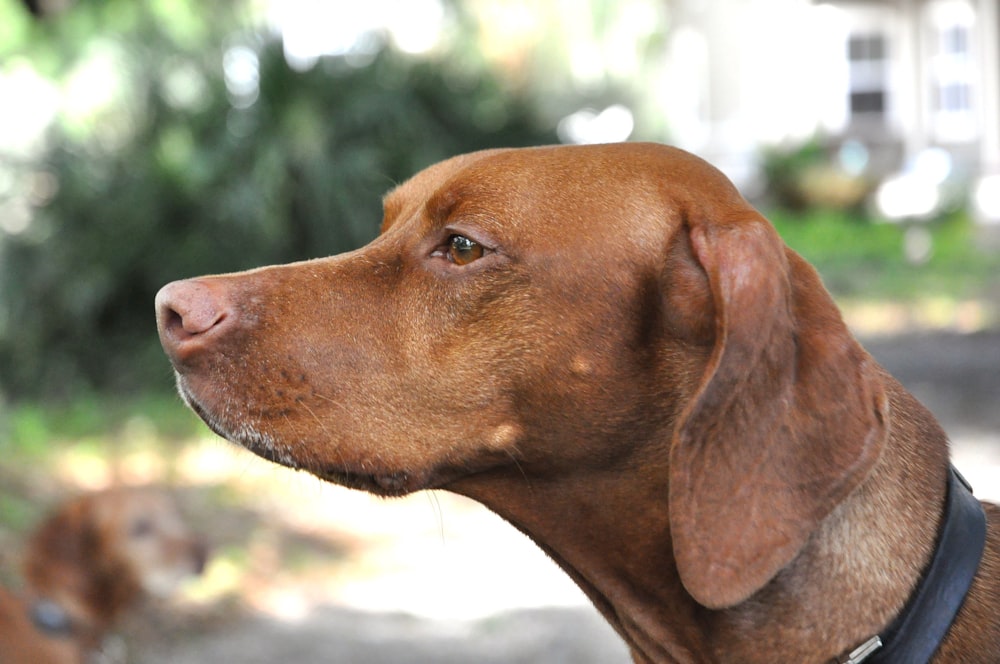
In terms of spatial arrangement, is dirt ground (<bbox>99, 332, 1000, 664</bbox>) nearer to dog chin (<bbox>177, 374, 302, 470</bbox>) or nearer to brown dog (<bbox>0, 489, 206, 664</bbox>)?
brown dog (<bbox>0, 489, 206, 664</bbox>)

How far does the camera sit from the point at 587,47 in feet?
60.7

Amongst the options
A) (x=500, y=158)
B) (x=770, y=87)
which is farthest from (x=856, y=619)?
(x=770, y=87)

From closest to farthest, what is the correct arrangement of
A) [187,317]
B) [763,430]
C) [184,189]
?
[763,430] < [187,317] < [184,189]

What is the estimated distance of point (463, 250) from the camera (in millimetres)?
2686

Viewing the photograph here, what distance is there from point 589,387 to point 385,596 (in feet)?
13.8

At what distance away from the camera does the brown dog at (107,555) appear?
5.94 m

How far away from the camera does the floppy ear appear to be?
7.43 feet

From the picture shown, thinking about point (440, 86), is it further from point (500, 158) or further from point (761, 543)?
point (761, 543)

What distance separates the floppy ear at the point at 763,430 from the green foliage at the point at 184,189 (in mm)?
7448

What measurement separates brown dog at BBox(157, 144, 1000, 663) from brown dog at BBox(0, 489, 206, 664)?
3622 millimetres

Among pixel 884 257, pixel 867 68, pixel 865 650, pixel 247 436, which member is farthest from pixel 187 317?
pixel 867 68

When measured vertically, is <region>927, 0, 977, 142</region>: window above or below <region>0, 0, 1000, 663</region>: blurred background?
below

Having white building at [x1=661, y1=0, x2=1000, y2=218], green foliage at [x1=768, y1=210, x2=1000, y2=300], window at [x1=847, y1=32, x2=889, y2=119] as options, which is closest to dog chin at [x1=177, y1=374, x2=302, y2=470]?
green foliage at [x1=768, y1=210, x2=1000, y2=300]

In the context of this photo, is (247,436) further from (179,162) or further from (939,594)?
(179,162)
